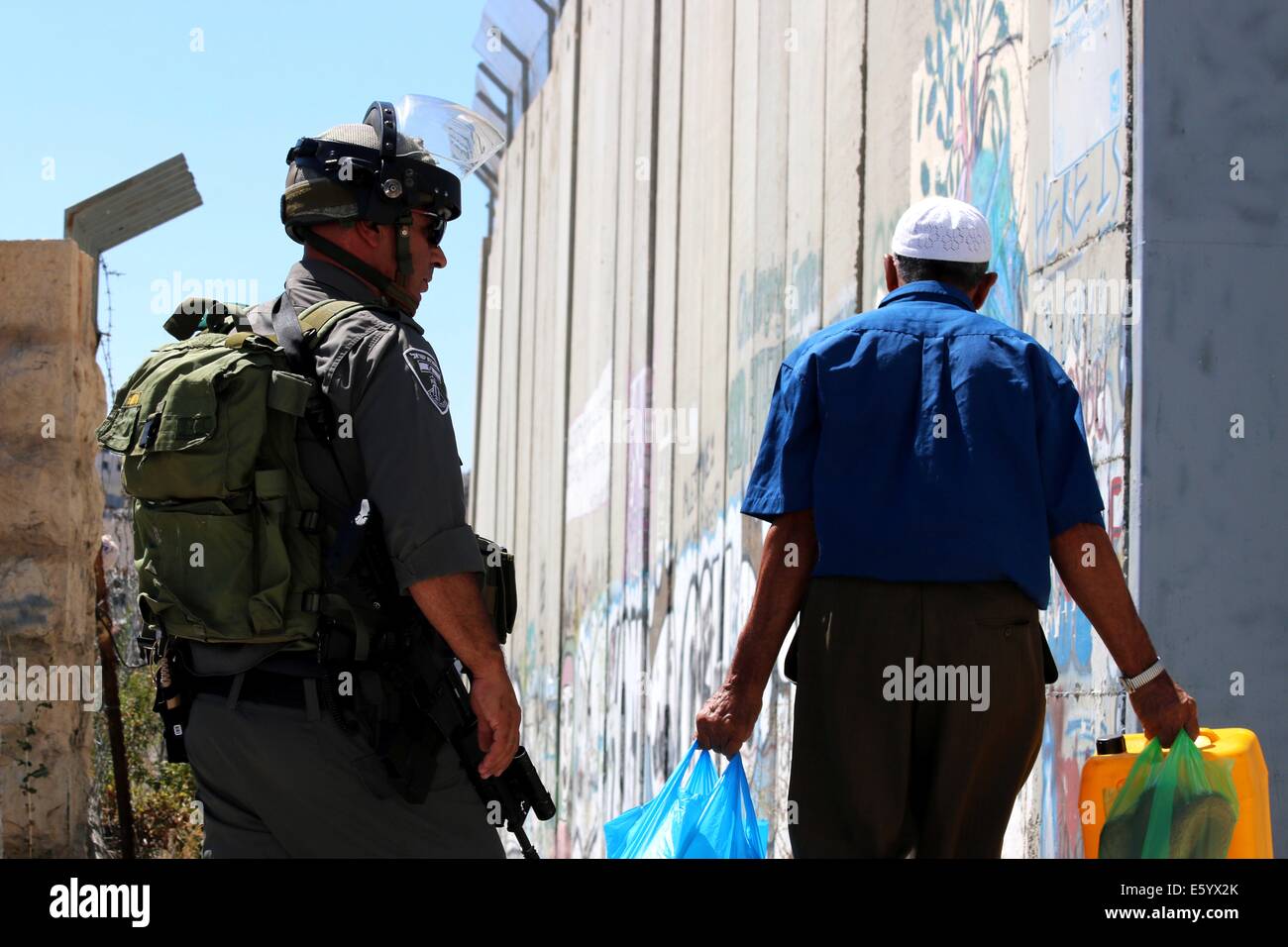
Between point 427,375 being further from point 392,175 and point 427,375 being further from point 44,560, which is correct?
point 44,560

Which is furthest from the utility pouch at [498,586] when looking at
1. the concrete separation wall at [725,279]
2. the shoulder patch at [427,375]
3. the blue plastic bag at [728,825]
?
the concrete separation wall at [725,279]

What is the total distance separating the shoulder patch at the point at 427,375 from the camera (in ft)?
8.50

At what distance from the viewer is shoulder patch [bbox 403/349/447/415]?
2592 mm

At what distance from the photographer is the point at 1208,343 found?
3381mm

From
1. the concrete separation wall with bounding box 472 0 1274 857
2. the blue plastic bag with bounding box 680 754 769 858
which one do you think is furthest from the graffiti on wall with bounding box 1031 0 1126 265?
the blue plastic bag with bounding box 680 754 769 858

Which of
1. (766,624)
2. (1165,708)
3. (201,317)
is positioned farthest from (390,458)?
(1165,708)

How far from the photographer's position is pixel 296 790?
252 cm

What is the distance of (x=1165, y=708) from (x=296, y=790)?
4.99 feet

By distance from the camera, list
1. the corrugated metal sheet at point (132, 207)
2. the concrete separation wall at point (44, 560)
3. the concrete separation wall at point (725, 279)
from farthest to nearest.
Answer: the corrugated metal sheet at point (132, 207) → the concrete separation wall at point (44, 560) → the concrete separation wall at point (725, 279)

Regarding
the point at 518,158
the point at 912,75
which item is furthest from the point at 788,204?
the point at 518,158

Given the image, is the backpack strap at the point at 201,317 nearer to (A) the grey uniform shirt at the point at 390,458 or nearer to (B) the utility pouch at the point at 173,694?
(A) the grey uniform shirt at the point at 390,458

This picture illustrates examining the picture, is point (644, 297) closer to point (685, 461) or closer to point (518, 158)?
point (685, 461)

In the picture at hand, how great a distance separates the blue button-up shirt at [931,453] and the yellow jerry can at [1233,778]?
356 millimetres

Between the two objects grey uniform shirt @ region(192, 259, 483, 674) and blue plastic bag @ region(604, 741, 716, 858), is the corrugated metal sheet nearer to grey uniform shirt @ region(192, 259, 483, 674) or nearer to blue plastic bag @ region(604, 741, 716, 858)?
grey uniform shirt @ region(192, 259, 483, 674)
